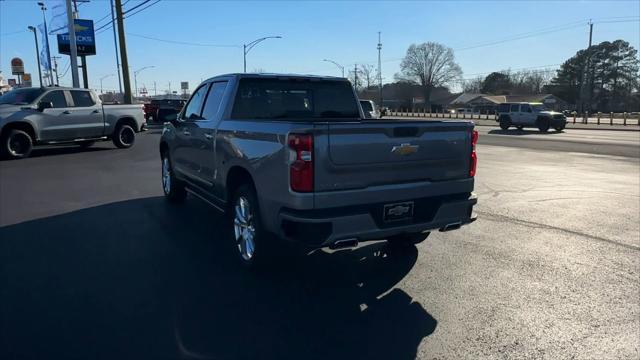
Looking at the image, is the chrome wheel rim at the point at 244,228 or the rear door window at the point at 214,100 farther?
the rear door window at the point at 214,100

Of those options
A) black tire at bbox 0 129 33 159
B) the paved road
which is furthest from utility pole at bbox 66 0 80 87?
the paved road

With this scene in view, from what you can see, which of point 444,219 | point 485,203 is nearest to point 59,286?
point 444,219

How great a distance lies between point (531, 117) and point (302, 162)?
30.0m

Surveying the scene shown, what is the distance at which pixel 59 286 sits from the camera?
4281 mm

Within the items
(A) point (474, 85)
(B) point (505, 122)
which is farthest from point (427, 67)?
(B) point (505, 122)

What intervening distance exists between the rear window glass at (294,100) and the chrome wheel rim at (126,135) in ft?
39.0

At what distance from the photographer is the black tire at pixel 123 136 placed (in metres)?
15.8

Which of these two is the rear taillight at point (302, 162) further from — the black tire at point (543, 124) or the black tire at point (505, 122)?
the black tire at point (505, 122)

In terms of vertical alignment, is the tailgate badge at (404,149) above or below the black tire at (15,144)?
above

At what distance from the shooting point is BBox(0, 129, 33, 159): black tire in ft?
42.2

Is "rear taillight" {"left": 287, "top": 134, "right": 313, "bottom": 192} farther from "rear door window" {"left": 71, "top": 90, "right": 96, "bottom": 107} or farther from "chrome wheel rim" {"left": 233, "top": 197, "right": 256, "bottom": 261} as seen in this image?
"rear door window" {"left": 71, "top": 90, "right": 96, "bottom": 107}

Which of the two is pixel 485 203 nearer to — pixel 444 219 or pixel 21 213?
pixel 444 219

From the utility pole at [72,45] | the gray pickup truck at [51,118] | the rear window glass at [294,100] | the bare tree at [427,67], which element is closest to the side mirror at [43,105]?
the gray pickup truck at [51,118]

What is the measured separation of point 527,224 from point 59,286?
5.76 metres
